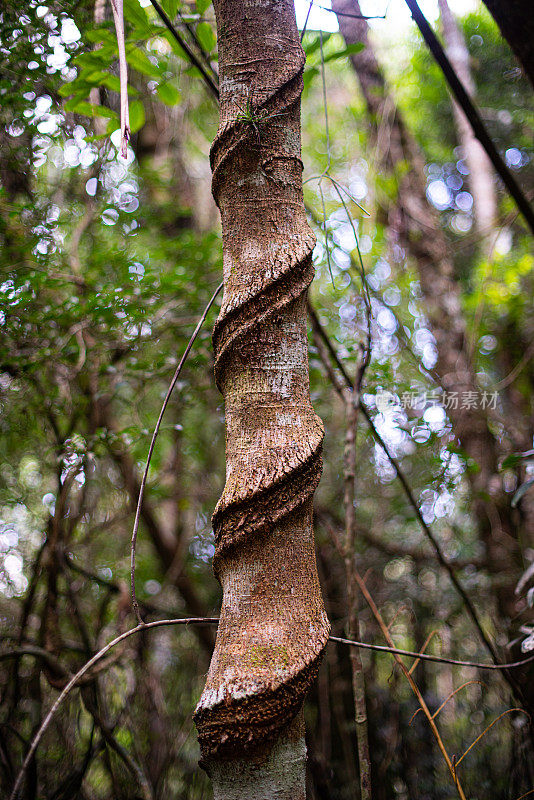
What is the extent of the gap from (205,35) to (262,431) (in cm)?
87

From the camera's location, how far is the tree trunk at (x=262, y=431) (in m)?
0.51

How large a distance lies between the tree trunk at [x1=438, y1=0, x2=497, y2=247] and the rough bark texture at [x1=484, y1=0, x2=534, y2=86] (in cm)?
271

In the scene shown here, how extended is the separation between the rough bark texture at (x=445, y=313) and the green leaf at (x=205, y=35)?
1347 millimetres

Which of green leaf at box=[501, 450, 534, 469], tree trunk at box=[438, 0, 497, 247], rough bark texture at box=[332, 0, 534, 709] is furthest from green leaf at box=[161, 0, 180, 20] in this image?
tree trunk at box=[438, 0, 497, 247]

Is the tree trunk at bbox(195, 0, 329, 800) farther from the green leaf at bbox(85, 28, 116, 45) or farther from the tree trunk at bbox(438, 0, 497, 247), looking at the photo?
the tree trunk at bbox(438, 0, 497, 247)

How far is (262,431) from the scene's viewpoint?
1.95ft

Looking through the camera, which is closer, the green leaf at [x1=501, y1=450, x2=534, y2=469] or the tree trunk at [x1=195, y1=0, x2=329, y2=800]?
the tree trunk at [x1=195, y1=0, x2=329, y2=800]

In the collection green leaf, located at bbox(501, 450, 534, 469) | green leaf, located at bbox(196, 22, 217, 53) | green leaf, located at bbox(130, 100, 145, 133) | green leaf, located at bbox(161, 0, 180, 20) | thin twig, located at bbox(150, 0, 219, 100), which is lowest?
green leaf, located at bbox(501, 450, 534, 469)

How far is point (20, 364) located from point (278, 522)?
1212 millimetres

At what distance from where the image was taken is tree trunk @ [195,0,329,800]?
0.51m

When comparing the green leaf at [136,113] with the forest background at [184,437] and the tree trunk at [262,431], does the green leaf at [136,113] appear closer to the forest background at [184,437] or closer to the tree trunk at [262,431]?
the forest background at [184,437]

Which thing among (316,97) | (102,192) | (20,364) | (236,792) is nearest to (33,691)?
(20,364)

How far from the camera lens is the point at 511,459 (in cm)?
119

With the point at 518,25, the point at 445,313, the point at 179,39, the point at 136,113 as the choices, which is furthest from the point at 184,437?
the point at 518,25
